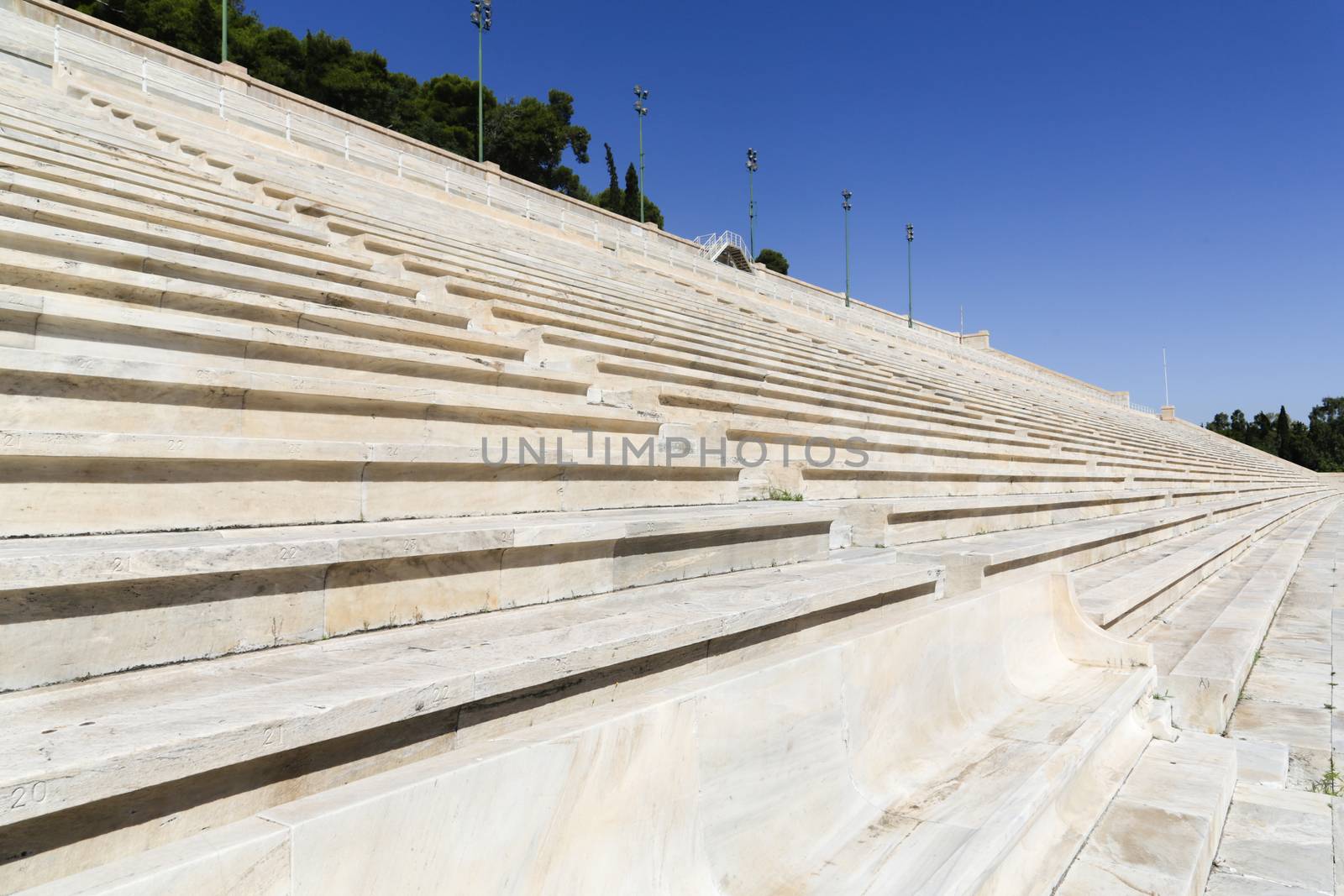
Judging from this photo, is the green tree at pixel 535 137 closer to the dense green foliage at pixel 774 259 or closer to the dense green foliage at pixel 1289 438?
the dense green foliage at pixel 774 259

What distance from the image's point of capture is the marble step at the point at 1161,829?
196cm

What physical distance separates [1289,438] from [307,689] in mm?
72172

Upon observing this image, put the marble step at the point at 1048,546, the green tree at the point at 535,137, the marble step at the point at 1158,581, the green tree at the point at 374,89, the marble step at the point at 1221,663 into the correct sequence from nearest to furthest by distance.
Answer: the marble step at the point at 1048,546 → the marble step at the point at 1221,663 → the marble step at the point at 1158,581 → the green tree at the point at 374,89 → the green tree at the point at 535,137

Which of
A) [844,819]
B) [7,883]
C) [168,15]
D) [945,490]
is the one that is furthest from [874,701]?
[168,15]

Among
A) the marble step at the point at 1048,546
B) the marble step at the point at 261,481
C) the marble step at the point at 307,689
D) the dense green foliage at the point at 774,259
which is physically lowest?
the marble step at the point at 1048,546

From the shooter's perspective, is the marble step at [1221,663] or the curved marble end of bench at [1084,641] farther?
the marble step at [1221,663]

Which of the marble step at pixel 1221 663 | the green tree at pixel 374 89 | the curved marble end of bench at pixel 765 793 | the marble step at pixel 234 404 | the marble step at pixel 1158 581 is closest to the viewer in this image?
the curved marble end of bench at pixel 765 793

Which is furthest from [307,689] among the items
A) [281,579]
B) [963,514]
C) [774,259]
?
[774,259]

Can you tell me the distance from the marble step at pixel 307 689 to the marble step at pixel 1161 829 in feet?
3.63

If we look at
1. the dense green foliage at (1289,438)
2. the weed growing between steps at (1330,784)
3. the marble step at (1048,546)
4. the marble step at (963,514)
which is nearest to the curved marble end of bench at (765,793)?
the marble step at (1048,546)

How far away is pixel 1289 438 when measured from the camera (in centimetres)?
5556

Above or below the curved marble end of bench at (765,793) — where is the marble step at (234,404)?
above

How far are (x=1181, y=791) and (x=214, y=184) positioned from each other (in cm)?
702

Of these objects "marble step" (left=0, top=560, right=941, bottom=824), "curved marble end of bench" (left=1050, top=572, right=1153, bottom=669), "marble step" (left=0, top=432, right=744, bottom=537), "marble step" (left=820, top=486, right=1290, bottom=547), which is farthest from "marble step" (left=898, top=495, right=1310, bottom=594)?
"marble step" (left=0, top=432, right=744, bottom=537)
